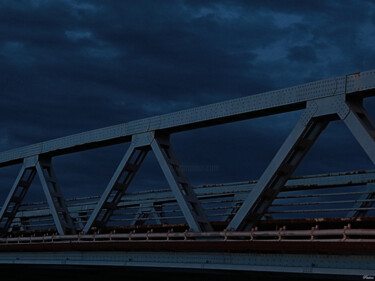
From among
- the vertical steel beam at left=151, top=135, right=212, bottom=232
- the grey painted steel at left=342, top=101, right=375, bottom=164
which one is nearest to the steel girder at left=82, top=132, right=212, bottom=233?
the vertical steel beam at left=151, top=135, right=212, bottom=232

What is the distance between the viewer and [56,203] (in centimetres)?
3033

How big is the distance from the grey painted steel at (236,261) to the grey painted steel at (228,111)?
4647 millimetres

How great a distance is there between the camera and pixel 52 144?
31219mm

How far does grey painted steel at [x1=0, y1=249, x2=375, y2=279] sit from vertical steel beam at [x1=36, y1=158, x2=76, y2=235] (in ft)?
5.37

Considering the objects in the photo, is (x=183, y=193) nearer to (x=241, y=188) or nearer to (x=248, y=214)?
(x=248, y=214)

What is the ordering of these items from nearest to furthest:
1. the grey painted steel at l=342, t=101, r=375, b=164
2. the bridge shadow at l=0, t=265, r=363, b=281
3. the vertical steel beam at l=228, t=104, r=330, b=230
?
the grey painted steel at l=342, t=101, r=375, b=164 → the vertical steel beam at l=228, t=104, r=330, b=230 → the bridge shadow at l=0, t=265, r=363, b=281

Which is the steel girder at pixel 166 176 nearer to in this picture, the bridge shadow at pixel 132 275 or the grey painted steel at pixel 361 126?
the bridge shadow at pixel 132 275

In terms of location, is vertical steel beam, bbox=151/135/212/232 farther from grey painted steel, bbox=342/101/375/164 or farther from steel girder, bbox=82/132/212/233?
grey painted steel, bbox=342/101/375/164

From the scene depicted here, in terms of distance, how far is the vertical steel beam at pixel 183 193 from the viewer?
21.5 m

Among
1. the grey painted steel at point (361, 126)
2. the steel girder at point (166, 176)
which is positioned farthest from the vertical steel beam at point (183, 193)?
the grey painted steel at point (361, 126)

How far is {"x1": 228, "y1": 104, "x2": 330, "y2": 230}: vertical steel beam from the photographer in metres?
18.4

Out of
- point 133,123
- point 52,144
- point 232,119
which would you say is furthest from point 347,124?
point 52,144

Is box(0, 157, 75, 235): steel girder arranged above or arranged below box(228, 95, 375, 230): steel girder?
above

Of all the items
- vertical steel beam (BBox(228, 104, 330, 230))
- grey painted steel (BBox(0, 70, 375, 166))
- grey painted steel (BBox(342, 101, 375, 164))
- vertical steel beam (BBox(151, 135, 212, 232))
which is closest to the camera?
grey painted steel (BBox(342, 101, 375, 164))
